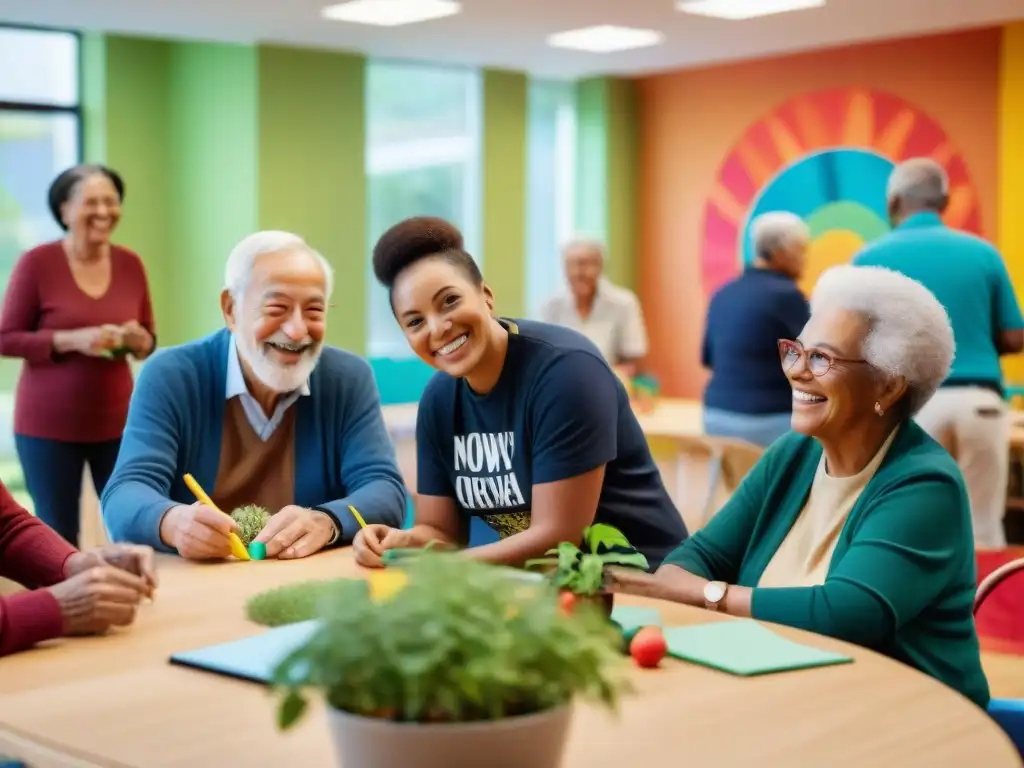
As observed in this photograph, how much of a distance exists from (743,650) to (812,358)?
63 cm

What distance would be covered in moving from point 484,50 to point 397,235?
6289 mm

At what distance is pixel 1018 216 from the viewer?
8.01m

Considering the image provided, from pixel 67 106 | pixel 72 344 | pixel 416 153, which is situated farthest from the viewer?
pixel 416 153

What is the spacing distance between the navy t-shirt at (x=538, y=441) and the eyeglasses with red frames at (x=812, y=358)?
378 millimetres

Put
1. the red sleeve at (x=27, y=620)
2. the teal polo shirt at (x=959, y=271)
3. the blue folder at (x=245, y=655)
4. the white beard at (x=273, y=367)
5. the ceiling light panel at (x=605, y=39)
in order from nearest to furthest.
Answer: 1. the blue folder at (x=245, y=655)
2. the red sleeve at (x=27, y=620)
3. the white beard at (x=273, y=367)
4. the teal polo shirt at (x=959, y=271)
5. the ceiling light panel at (x=605, y=39)

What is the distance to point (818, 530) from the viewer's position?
2.39 meters

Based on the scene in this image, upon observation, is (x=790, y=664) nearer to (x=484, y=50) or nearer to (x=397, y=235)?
(x=397, y=235)

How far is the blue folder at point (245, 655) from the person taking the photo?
1857 mm

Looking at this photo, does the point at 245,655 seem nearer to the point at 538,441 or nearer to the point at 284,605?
the point at 284,605

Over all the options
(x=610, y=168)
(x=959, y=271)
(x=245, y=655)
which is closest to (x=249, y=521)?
(x=245, y=655)

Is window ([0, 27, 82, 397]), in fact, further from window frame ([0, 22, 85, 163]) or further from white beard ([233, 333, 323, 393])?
white beard ([233, 333, 323, 393])

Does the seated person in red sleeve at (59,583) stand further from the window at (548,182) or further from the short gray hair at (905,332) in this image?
the window at (548,182)

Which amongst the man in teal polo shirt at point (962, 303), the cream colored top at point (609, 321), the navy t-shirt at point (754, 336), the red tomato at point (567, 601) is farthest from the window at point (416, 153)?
the red tomato at point (567, 601)

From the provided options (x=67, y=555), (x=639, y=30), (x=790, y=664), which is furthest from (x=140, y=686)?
(x=639, y=30)
